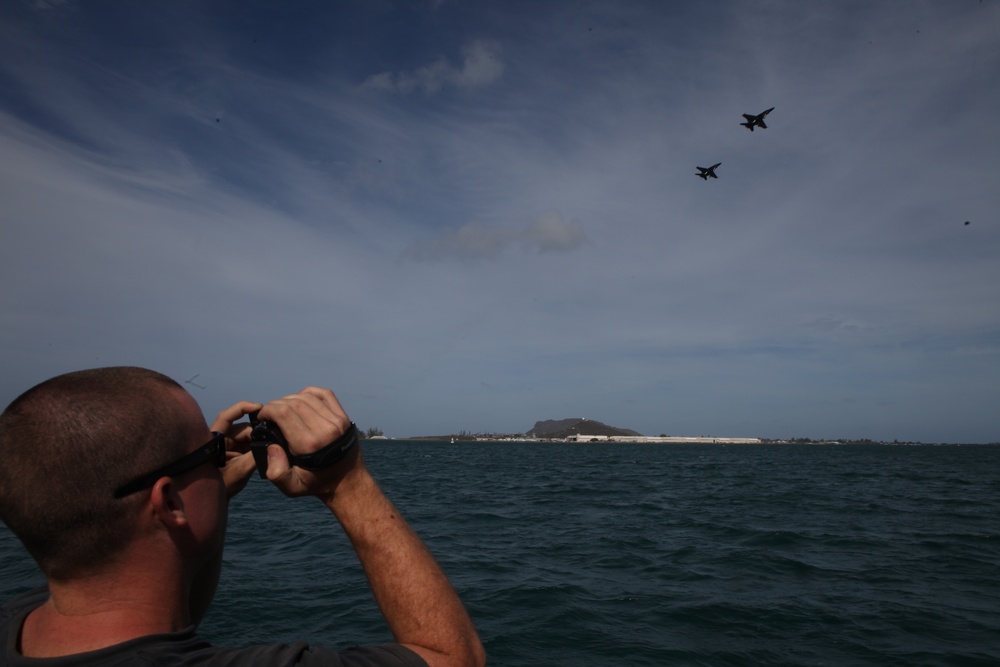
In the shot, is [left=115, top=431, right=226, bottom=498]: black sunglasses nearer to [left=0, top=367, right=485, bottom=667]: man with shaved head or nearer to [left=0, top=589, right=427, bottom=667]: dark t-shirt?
[left=0, top=367, right=485, bottom=667]: man with shaved head

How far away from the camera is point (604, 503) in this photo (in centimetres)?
2005

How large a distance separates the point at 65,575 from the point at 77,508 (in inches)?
6.8

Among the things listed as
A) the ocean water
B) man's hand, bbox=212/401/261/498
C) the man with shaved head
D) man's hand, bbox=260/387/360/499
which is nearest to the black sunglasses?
the man with shaved head

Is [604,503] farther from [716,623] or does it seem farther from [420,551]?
[420,551]

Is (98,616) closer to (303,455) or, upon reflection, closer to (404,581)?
(303,455)

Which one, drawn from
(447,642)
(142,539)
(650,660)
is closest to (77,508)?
(142,539)

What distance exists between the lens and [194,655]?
1.48m

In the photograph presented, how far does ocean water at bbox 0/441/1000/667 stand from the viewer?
7504 mm

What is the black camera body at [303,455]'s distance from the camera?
62.5 inches

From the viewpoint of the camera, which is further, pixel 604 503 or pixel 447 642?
pixel 604 503

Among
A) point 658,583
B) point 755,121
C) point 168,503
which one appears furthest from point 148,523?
point 755,121

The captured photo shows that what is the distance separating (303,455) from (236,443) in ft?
2.10

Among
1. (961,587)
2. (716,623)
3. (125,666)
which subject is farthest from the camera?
(961,587)

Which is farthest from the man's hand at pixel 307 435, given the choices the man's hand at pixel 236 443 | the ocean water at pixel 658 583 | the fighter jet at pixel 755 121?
the fighter jet at pixel 755 121
